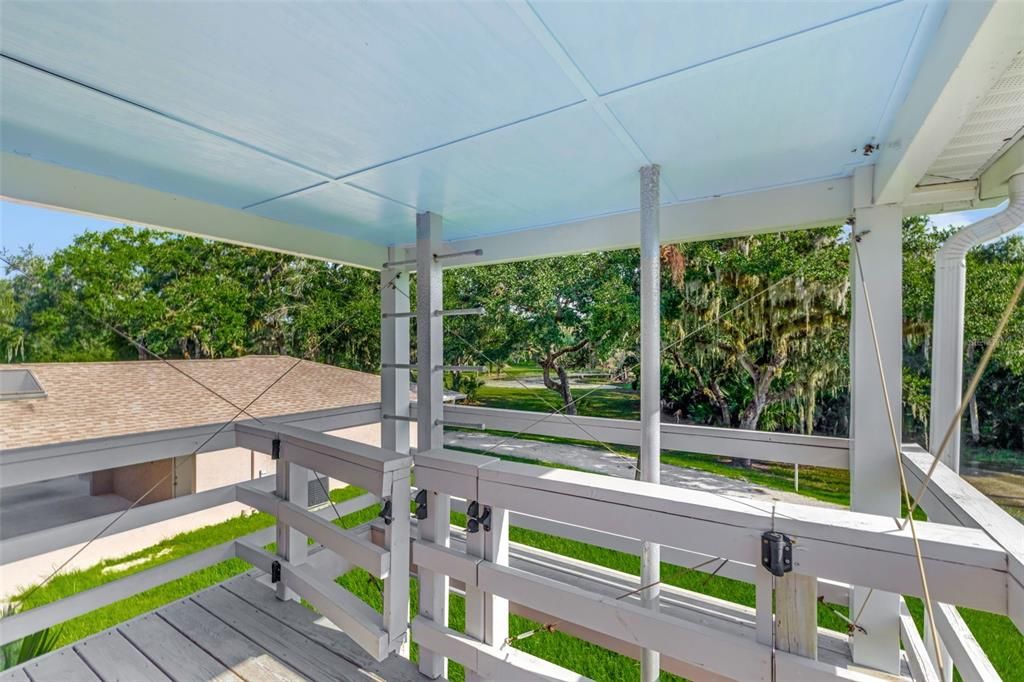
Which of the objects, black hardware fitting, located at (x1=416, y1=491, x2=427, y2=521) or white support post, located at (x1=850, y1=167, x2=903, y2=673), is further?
white support post, located at (x1=850, y1=167, x2=903, y2=673)

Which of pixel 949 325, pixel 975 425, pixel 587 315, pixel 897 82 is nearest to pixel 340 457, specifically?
pixel 897 82

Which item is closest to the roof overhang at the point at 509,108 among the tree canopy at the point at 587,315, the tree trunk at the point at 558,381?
the tree canopy at the point at 587,315

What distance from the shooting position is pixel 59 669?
4.90ft

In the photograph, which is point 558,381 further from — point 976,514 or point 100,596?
point 976,514

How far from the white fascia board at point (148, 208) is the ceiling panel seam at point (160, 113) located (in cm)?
90

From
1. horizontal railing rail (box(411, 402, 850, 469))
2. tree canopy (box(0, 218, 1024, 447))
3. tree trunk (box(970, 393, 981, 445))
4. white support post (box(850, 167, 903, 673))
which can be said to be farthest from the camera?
tree canopy (box(0, 218, 1024, 447))

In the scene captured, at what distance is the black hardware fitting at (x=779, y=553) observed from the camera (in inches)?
35.1

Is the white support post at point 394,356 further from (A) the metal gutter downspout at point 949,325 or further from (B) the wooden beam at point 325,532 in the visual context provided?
(A) the metal gutter downspout at point 949,325

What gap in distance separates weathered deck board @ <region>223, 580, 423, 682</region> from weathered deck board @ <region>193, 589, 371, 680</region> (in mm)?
21

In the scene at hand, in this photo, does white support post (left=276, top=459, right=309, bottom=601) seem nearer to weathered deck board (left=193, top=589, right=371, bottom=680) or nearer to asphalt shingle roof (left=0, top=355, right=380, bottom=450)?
weathered deck board (left=193, top=589, right=371, bottom=680)

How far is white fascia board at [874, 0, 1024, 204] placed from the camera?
749mm

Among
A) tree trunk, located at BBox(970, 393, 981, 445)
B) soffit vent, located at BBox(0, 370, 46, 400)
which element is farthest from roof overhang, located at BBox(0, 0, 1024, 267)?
tree trunk, located at BBox(970, 393, 981, 445)

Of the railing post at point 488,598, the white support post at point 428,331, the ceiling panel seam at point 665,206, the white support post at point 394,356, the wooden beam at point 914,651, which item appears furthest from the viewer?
the white support post at point 394,356

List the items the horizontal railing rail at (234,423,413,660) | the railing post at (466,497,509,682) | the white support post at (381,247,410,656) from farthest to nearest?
the white support post at (381,247,410,656), the horizontal railing rail at (234,423,413,660), the railing post at (466,497,509,682)
